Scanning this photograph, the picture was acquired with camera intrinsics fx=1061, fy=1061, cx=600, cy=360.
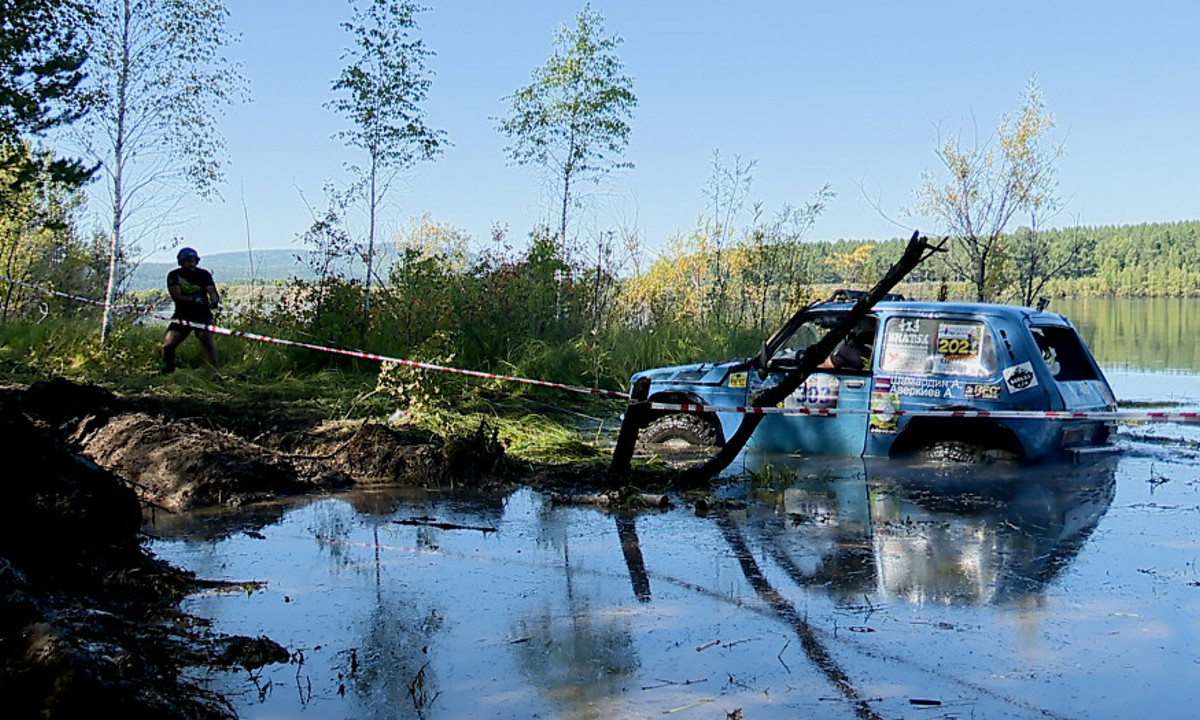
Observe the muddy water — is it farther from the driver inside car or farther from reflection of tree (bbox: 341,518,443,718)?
the driver inside car

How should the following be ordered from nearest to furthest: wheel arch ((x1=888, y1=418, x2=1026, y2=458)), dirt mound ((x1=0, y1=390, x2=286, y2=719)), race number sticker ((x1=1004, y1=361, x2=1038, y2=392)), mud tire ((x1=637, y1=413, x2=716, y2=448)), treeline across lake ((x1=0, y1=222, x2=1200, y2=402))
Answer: dirt mound ((x1=0, y1=390, x2=286, y2=719)), race number sticker ((x1=1004, y1=361, x2=1038, y2=392)), wheel arch ((x1=888, y1=418, x2=1026, y2=458)), mud tire ((x1=637, y1=413, x2=716, y2=448)), treeline across lake ((x1=0, y1=222, x2=1200, y2=402))

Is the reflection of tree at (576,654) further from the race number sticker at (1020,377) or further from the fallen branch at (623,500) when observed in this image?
the race number sticker at (1020,377)

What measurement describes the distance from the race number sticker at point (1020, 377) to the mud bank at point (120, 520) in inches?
174

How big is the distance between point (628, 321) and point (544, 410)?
6.05 metres

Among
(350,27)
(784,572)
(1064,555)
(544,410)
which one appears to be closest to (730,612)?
(784,572)

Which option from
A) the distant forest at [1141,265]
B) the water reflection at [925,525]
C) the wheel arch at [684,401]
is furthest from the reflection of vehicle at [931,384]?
the distant forest at [1141,265]

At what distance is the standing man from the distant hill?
2.28 metres

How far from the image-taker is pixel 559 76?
2183cm

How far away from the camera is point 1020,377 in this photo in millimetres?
9062

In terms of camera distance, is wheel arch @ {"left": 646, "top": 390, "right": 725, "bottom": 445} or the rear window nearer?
the rear window

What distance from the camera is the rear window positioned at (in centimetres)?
926

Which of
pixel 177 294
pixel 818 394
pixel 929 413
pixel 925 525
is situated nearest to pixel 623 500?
pixel 925 525

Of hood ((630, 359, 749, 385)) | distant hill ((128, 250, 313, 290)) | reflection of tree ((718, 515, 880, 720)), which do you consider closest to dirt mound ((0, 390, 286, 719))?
reflection of tree ((718, 515, 880, 720))

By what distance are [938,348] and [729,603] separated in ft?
15.4
